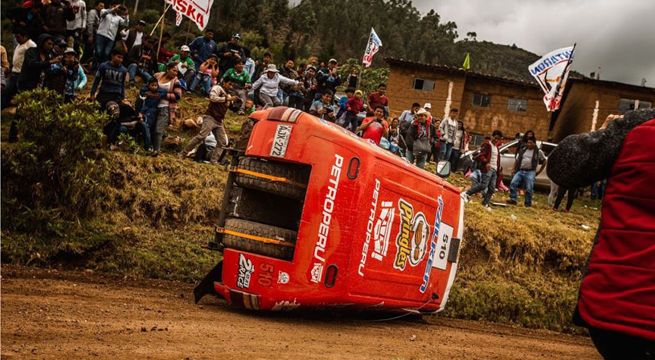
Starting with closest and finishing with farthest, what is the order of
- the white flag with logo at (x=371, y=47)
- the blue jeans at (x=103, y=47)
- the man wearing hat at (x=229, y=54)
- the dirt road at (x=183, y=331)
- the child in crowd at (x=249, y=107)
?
1. the dirt road at (x=183, y=331)
2. the blue jeans at (x=103, y=47)
3. the child in crowd at (x=249, y=107)
4. the man wearing hat at (x=229, y=54)
5. the white flag with logo at (x=371, y=47)

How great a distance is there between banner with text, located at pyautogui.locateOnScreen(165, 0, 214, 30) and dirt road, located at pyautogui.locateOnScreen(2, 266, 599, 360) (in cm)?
780

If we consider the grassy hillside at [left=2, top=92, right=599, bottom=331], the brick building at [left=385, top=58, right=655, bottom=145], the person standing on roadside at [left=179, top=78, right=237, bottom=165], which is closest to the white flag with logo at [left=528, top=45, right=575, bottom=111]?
the grassy hillside at [left=2, top=92, right=599, bottom=331]

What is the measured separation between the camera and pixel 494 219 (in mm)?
11141

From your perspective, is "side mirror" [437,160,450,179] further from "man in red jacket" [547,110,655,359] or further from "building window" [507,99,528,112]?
"building window" [507,99,528,112]

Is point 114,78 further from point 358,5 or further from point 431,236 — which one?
point 358,5

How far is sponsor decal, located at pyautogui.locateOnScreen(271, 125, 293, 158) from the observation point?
588 cm

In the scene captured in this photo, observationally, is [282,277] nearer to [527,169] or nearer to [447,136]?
[527,169]

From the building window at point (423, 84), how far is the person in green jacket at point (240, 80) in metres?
20.2

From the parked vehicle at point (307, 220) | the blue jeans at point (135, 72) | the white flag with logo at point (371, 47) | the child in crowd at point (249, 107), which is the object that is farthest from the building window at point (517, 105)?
the parked vehicle at point (307, 220)

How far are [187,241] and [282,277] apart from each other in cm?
323

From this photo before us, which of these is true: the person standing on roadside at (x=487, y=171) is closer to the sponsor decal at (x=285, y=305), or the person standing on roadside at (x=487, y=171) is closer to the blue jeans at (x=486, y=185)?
the blue jeans at (x=486, y=185)

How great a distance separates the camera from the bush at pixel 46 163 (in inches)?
299

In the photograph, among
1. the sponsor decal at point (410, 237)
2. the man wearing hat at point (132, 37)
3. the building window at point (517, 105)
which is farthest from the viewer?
the building window at point (517, 105)

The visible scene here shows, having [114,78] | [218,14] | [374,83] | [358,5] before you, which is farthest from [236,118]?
[358,5]
